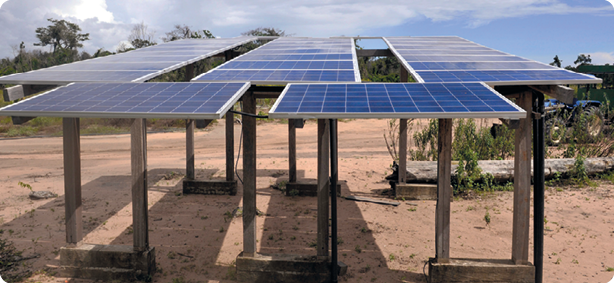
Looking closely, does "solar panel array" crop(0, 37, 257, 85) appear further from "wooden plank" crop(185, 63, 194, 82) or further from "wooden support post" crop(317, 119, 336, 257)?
"wooden support post" crop(317, 119, 336, 257)

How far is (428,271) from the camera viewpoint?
6082mm

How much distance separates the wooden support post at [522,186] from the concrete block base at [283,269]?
99.5 inches

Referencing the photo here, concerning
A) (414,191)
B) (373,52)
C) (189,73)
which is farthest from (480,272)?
(189,73)

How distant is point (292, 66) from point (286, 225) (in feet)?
9.91

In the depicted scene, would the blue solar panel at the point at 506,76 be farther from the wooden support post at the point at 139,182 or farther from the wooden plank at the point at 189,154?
the wooden plank at the point at 189,154

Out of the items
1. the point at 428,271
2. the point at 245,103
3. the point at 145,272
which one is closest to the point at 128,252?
the point at 145,272

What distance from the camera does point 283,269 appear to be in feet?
19.7

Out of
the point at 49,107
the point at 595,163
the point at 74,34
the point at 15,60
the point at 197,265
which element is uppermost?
the point at 74,34

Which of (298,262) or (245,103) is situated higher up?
(245,103)

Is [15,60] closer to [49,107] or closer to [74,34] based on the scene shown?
[74,34]

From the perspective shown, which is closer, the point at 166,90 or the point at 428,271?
the point at 166,90

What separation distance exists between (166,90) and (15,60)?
54660mm

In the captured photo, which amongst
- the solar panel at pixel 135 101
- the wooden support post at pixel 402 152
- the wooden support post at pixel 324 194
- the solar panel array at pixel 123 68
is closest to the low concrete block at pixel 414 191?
Answer: the wooden support post at pixel 402 152

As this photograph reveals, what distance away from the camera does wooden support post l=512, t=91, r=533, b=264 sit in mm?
5695
